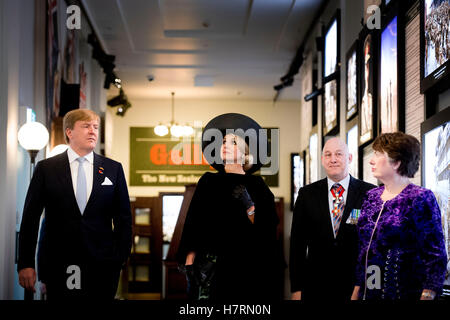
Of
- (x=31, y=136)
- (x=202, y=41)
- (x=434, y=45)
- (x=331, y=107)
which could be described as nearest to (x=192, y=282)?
(x=434, y=45)

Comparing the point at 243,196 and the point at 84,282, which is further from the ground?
the point at 243,196

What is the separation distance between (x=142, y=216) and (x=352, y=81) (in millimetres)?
7256

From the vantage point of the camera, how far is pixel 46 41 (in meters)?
6.14

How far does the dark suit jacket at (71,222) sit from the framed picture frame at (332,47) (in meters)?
3.60

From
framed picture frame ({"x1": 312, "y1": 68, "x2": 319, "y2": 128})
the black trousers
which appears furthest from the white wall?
framed picture frame ({"x1": 312, "y1": 68, "x2": 319, "y2": 128})

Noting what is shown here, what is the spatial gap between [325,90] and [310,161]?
1575 mm

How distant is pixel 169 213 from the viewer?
11.6 metres

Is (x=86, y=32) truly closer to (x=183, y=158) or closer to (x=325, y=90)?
(x=325, y=90)

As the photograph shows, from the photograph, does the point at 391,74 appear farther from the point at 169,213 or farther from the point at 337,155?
the point at 169,213

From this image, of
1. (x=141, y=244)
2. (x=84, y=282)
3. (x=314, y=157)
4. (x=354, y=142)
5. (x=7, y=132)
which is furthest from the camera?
(x=141, y=244)

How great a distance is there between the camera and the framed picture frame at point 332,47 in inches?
243

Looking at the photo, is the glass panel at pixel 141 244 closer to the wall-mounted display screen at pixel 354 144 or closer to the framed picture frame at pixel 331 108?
the framed picture frame at pixel 331 108

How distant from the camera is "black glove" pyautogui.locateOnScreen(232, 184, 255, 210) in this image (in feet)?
7.82
